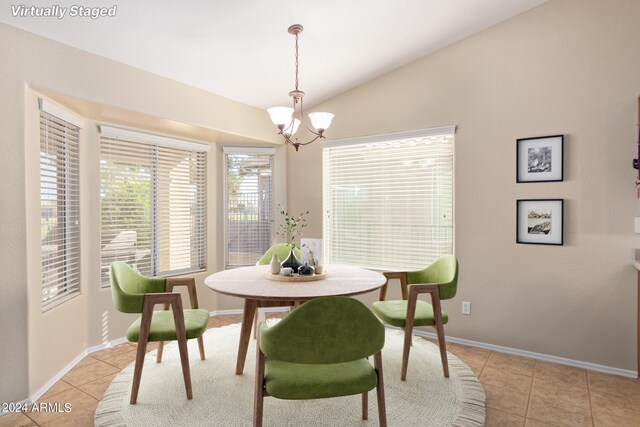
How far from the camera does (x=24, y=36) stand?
7.68ft

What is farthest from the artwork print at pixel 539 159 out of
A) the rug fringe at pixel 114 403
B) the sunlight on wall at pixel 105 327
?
the sunlight on wall at pixel 105 327

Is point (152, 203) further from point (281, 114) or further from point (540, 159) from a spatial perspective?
point (540, 159)

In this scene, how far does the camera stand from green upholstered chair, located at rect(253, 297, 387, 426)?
152 cm

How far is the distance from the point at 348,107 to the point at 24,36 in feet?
9.13

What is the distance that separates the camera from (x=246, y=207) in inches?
176

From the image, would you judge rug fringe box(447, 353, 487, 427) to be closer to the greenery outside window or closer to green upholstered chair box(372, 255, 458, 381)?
green upholstered chair box(372, 255, 458, 381)

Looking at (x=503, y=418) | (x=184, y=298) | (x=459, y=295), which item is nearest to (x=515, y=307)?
(x=459, y=295)

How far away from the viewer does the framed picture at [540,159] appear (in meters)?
2.99

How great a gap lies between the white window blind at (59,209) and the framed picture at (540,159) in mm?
3689

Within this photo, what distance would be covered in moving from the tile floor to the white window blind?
62cm

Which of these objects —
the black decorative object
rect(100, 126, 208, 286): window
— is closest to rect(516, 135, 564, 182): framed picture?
the black decorative object

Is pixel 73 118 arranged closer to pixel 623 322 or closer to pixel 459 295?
pixel 459 295

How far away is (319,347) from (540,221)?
7.99ft

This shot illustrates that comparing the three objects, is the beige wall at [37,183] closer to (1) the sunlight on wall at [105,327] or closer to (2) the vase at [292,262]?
(1) the sunlight on wall at [105,327]
